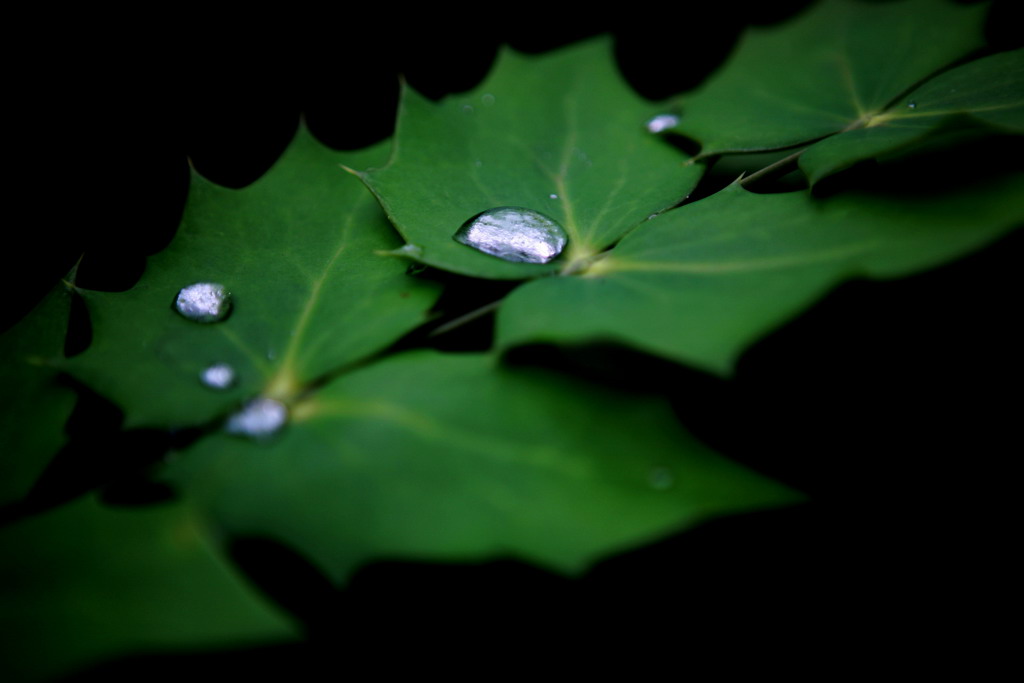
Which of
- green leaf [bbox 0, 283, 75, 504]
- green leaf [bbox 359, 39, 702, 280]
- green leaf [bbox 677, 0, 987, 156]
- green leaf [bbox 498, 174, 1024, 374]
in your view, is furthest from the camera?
green leaf [bbox 677, 0, 987, 156]

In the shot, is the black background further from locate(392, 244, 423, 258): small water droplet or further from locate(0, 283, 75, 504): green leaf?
locate(0, 283, 75, 504): green leaf

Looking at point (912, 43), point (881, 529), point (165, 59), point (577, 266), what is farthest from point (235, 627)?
point (165, 59)

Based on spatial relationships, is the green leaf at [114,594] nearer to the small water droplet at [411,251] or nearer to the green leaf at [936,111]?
the small water droplet at [411,251]

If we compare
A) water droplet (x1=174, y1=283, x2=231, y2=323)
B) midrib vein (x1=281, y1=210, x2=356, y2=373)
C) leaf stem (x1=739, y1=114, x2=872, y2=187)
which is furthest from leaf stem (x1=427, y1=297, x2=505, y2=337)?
leaf stem (x1=739, y1=114, x2=872, y2=187)

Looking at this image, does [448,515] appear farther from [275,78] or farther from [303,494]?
[275,78]

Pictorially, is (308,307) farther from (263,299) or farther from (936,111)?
(936,111)

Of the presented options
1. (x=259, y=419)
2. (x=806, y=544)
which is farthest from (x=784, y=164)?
(x=259, y=419)
